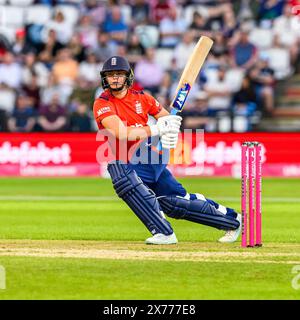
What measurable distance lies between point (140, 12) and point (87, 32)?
1.24m

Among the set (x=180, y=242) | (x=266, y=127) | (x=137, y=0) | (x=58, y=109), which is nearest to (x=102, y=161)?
(x=58, y=109)

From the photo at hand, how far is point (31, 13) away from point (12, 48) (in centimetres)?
115

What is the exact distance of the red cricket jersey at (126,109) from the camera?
980 cm

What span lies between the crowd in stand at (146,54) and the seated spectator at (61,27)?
22 mm

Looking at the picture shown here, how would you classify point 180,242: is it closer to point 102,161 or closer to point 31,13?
point 102,161

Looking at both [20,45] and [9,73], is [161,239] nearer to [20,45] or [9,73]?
[9,73]

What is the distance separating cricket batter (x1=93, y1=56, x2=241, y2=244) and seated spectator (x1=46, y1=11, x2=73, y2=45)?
45.9 feet

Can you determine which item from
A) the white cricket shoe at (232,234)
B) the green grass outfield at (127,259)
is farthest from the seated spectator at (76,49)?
the white cricket shoe at (232,234)

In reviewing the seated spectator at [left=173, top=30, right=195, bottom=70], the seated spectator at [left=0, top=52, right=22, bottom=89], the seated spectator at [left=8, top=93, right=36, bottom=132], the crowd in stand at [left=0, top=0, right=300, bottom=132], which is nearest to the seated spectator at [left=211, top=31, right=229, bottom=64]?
the crowd in stand at [left=0, top=0, right=300, bottom=132]

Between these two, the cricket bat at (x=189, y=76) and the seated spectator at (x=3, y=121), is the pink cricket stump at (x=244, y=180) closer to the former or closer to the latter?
the cricket bat at (x=189, y=76)

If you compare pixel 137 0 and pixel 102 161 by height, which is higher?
pixel 137 0

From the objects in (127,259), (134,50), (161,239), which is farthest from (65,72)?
(127,259)

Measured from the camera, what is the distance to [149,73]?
22.6m

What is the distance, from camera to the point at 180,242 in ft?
34.2
